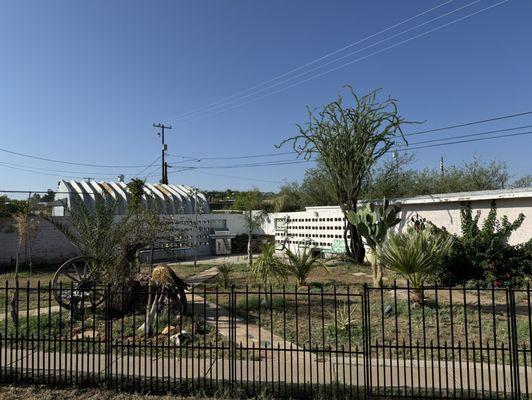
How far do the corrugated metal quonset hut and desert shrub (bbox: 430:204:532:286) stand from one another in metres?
12.0

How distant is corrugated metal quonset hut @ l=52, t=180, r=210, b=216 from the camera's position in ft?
65.8

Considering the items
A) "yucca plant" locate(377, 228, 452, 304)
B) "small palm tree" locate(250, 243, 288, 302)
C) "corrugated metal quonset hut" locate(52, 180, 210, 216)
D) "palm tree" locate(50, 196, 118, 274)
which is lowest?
"small palm tree" locate(250, 243, 288, 302)

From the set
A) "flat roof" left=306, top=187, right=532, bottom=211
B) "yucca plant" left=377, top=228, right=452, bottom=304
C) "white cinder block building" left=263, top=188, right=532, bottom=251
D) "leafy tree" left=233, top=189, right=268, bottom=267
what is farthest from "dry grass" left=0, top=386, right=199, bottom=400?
"leafy tree" left=233, top=189, right=268, bottom=267

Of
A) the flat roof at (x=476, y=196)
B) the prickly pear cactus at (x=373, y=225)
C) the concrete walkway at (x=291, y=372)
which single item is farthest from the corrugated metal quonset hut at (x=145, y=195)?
the concrete walkway at (x=291, y=372)

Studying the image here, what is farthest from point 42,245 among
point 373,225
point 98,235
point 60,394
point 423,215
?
point 423,215

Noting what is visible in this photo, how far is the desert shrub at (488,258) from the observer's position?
10.9m

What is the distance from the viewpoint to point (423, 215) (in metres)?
14.4

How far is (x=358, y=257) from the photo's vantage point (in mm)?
16047

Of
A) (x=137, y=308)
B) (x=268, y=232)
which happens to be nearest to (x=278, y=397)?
(x=137, y=308)

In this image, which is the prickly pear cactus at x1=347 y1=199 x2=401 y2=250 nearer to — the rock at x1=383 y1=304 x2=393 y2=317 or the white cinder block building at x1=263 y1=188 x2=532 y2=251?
the white cinder block building at x1=263 y1=188 x2=532 y2=251

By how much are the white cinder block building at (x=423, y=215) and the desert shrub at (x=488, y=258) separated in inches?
9.7

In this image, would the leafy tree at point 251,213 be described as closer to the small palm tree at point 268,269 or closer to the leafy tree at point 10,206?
the small palm tree at point 268,269

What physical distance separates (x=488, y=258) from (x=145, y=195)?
15.9 meters

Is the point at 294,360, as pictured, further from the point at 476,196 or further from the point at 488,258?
the point at 476,196
